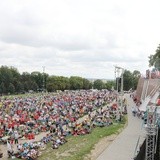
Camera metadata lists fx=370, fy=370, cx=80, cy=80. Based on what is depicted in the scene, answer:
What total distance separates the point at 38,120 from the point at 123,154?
18.2m

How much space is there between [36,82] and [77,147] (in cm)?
9776

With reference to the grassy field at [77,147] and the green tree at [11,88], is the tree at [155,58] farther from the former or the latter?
the green tree at [11,88]

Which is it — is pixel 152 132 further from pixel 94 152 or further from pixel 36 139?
pixel 36 139

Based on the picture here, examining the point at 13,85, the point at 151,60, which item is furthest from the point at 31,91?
the point at 151,60

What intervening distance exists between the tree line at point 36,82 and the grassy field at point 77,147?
73508 mm

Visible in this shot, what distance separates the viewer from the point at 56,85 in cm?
12556

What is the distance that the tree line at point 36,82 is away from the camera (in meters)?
106

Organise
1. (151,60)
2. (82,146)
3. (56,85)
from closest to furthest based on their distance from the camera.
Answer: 1. (82,146)
2. (151,60)
3. (56,85)

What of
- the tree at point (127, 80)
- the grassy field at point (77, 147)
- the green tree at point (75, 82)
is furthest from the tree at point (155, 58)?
the green tree at point (75, 82)

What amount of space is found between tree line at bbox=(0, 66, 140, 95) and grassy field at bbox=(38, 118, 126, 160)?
73.5m

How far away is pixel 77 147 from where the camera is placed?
91.8ft

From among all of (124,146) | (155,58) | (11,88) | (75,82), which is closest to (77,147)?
(124,146)

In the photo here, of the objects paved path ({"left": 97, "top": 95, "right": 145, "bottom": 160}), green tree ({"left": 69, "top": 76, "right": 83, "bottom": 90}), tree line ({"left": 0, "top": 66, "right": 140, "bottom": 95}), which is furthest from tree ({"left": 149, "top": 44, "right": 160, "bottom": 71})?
green tree ({"left": 69, "top": 76, "right": 83, "bottom": 90})

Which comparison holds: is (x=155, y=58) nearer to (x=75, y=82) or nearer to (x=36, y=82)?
(x=36, y=82)
